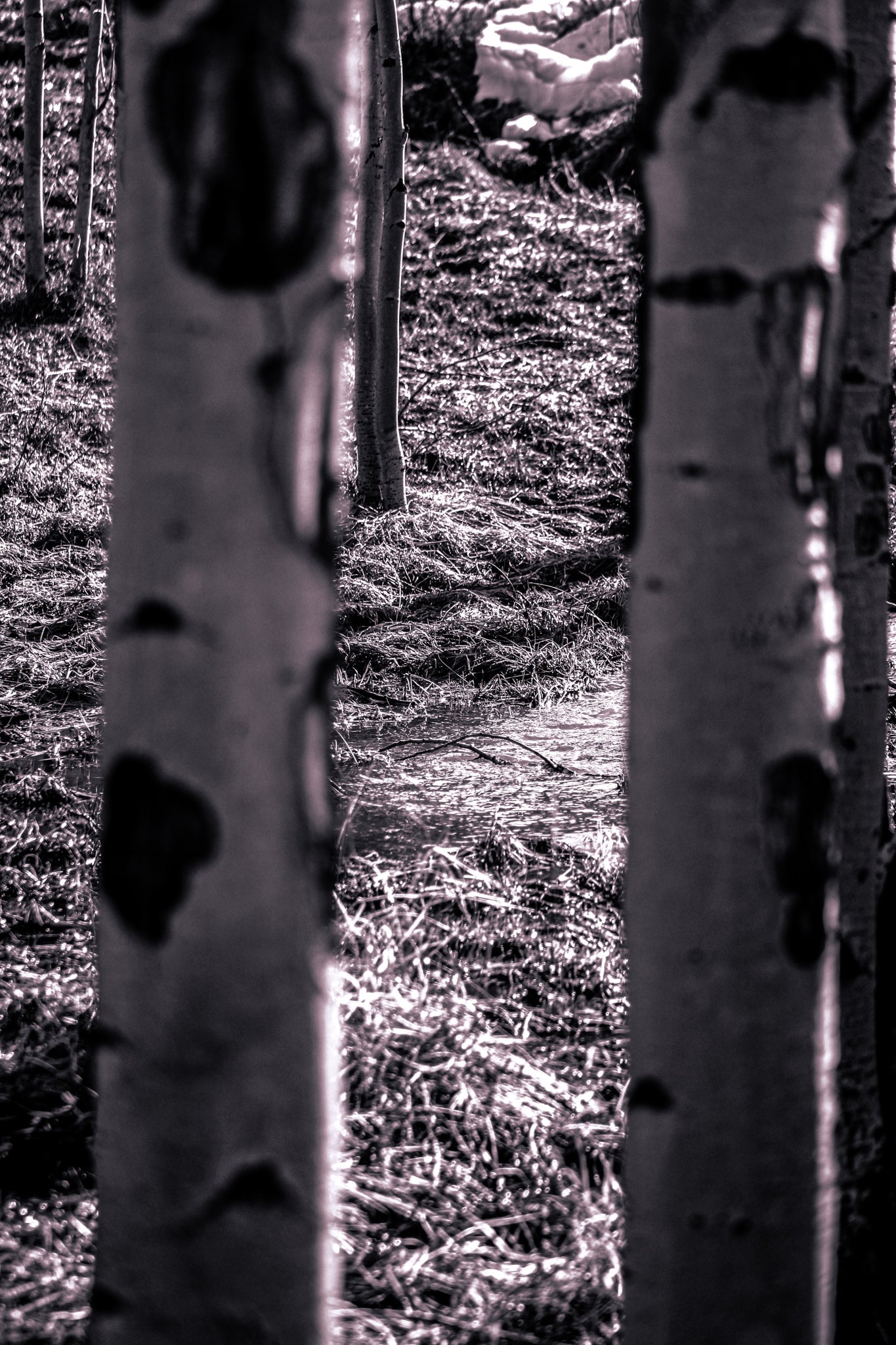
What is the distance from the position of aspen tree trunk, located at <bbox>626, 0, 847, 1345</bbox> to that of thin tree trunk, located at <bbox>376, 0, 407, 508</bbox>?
7065 millimetres

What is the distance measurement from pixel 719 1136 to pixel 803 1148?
0.29 feet

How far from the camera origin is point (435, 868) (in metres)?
3.17

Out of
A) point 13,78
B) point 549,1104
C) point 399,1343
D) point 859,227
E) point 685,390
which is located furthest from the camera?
point 13,78

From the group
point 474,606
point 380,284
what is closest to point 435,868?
point 474,606

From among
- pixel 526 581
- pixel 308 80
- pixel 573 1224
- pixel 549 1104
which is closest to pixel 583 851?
pixel 549 1104

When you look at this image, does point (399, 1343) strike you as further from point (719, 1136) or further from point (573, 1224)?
point (719, 1136)

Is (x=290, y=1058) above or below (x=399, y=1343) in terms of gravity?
above

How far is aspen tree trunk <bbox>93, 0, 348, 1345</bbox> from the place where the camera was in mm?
941

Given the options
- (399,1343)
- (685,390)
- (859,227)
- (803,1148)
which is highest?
(859,227)

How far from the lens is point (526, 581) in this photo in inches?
273

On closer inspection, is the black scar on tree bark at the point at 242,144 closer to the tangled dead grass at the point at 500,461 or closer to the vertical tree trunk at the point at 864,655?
the vertical tree trunk at the point at 864,655

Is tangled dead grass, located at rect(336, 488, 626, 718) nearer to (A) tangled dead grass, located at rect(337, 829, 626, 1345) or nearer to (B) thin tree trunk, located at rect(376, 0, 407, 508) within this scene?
(B) thin tree trunk, located at rect(376, 0, 407, 508)

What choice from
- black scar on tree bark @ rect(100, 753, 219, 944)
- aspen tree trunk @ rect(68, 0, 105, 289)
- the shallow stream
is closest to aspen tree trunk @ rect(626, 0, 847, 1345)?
black scar on tree bark @ rect(100, 753, 219, 944)

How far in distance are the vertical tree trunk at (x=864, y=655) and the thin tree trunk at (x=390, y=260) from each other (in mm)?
6414
